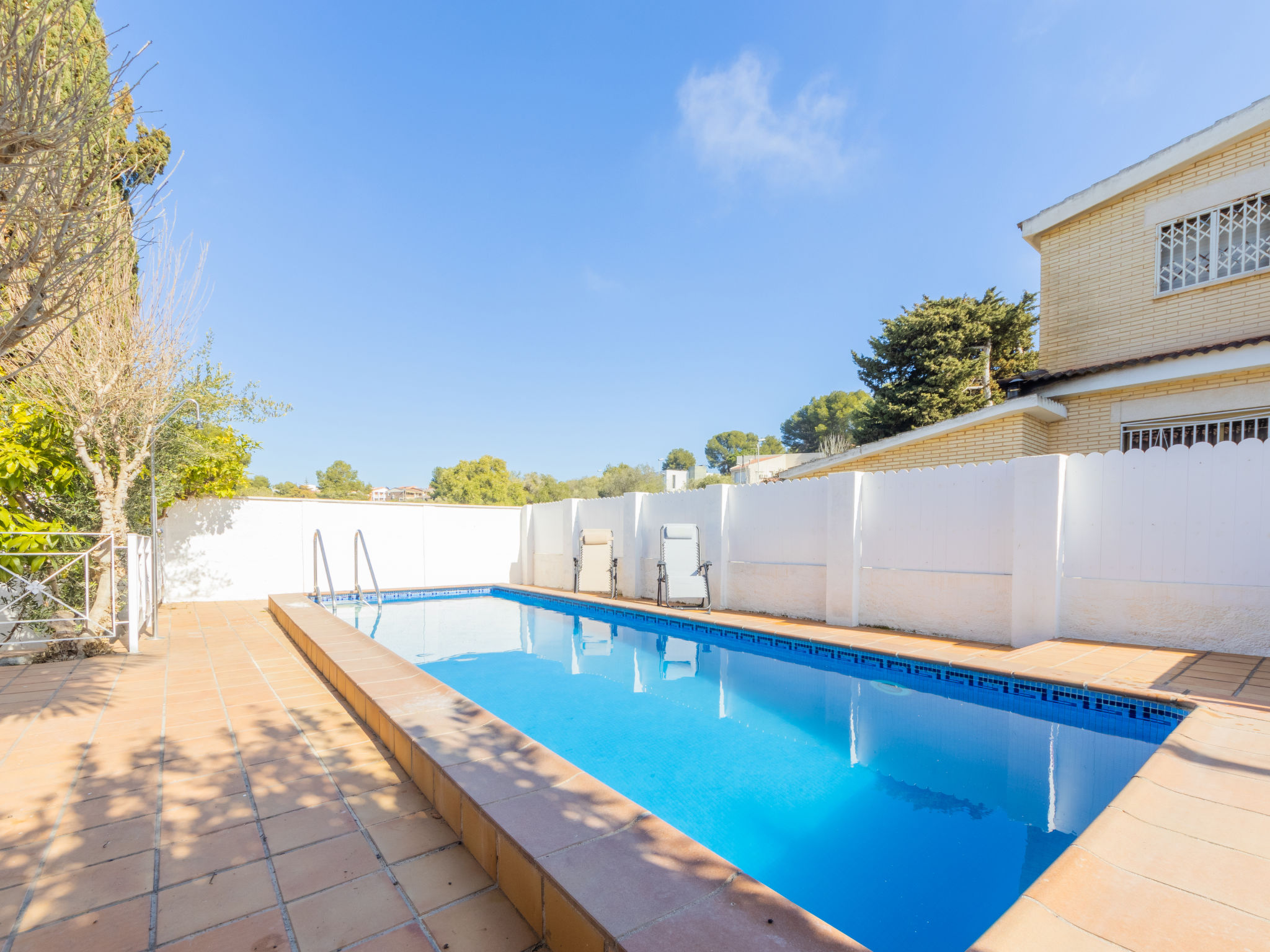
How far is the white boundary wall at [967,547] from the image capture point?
4.75 meters

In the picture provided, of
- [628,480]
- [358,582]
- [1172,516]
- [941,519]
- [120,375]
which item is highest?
[120,375]

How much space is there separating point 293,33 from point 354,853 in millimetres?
11522

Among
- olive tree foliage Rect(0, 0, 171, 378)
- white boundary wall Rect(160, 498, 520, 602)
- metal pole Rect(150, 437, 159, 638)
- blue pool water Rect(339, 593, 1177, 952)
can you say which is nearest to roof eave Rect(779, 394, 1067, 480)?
blue pool water Rect(339, 593, 1177, 952)

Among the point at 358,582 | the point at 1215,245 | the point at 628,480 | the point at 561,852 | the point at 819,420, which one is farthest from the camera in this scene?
the point at 819,420

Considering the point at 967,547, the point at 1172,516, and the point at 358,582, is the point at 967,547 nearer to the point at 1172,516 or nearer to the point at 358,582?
the point at 1172,516

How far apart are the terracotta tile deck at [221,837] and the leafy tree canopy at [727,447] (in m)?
55.5

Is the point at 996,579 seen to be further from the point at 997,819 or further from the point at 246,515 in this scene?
the point at 246,515

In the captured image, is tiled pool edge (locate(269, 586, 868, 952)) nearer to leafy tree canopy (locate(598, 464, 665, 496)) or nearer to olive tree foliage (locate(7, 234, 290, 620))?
olive tree foliage (locate(7, 234, 290, 620))

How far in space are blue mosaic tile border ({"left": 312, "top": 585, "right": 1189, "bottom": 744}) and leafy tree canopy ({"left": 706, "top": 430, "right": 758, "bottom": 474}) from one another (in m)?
51.2

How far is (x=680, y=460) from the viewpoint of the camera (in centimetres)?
6438

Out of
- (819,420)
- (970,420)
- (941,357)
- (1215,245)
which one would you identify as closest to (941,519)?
(970,420)

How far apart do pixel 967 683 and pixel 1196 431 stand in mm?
5415

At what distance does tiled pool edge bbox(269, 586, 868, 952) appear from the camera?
140cm

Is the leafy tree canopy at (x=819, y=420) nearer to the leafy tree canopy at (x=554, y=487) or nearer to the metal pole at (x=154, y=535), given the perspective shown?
the leafy tree canopy at (x=554, y=487)
